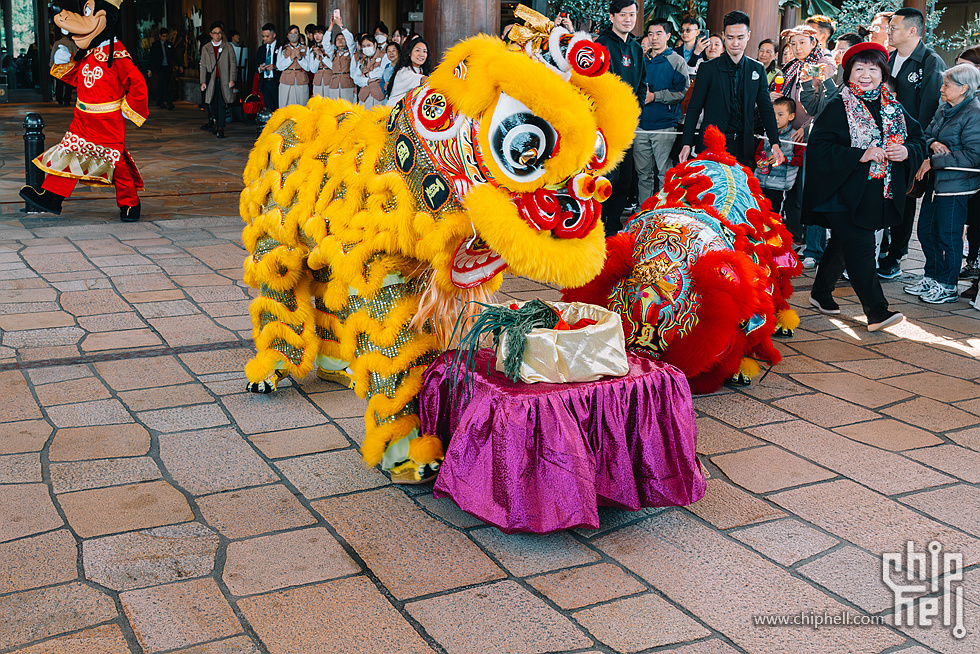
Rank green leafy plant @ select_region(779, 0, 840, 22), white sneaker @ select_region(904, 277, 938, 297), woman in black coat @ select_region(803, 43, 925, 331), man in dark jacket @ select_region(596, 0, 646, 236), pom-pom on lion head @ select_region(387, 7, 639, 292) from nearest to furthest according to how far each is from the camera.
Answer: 1. pom-pom on lion head @ select_region(387, 7, 639, 292)
2. woman in black coat @ select_region(803, 43, 925, 331)
3. white sneaker @ select_region(904, 277, 938, 297)
4. man in dark jacket @ select_region(596, 0, 646, 236)
5. green leafy plant @ select_region(779, 0, 840, 22)

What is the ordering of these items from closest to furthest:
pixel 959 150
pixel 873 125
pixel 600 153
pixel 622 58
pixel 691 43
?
pixel 600 153
pixel 873 125
pixel 959 150
pixel 622 58
pixel 691 43

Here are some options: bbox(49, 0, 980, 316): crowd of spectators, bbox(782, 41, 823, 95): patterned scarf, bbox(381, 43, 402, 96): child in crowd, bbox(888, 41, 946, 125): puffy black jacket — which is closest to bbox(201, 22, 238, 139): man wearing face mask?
bbox(381, 43, 402, 96): child in crowd

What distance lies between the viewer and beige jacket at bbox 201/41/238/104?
45.0 ft

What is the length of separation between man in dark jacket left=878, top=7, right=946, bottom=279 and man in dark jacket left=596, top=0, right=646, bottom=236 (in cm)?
185

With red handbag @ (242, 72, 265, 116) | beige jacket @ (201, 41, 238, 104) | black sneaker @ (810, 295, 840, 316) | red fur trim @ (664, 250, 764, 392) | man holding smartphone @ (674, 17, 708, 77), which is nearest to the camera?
red fur trim @ (664, 250, 764, 392)

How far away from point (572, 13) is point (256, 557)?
39.1 feet

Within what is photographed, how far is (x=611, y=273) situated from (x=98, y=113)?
16.4 ft

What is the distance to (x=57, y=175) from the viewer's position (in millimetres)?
7195

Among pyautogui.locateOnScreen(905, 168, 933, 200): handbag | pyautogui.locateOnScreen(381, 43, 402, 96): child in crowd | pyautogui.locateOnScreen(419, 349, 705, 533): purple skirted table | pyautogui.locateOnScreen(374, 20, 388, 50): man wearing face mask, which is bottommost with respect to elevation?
pyautogui.locateOnScreen(419, 349, 705, 533): purple skirted table

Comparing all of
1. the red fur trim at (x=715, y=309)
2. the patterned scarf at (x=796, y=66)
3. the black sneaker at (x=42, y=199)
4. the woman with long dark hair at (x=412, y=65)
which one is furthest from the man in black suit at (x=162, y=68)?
the red fur trim at (x=715, y=309)

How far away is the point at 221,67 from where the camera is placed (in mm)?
13680

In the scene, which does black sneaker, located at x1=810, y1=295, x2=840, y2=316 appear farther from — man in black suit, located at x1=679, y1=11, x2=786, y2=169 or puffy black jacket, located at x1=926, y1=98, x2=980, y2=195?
man in black suit, located at x1=679, y1=11, x2=786, y2=169

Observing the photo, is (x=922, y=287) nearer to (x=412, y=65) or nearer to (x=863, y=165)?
(x=863, y=165)

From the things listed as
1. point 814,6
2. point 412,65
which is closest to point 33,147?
→ point 412,65
